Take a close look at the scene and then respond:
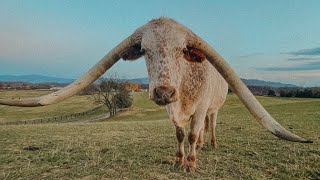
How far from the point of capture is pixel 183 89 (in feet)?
26.0

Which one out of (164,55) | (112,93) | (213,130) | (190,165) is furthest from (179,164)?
(112,93)

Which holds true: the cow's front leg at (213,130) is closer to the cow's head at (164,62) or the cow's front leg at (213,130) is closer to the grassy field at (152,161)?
the grassy field at (152,161)

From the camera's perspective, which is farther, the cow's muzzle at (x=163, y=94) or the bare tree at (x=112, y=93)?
the bare tree at (x=112, y=93)

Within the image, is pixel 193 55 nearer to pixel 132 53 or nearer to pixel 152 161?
pixel 132 53

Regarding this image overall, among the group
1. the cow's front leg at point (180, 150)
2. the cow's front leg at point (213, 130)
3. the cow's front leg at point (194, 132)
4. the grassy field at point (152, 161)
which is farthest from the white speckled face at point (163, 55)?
the cow's front leg at point (213, 130)

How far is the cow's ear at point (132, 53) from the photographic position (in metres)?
7.38

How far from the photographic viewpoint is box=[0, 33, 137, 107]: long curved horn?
20.9ft

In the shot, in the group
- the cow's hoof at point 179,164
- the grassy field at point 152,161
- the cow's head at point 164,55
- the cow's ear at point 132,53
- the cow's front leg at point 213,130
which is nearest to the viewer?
the cow's head at point 164,55

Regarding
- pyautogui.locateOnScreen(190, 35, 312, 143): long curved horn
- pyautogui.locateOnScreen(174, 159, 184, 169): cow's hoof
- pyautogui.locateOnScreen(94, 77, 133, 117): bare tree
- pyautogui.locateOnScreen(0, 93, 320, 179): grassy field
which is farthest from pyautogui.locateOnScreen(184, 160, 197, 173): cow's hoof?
pyautogui.locateOnScreen(94, 77, 133, 117): bare tree

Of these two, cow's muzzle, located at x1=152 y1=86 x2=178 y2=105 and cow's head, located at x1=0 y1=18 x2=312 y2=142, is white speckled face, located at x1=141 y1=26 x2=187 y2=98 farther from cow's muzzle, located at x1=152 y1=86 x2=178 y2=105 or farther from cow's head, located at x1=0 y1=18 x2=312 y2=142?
cow's muzzle, located at x1=152 y1=86 x2=178 y2=105

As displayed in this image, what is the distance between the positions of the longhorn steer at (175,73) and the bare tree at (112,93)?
63947 millimetres

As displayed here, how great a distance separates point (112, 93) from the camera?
74.3m

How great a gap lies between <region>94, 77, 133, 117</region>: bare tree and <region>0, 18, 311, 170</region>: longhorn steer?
63.9 m

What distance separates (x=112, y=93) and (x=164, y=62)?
68.5 meters
